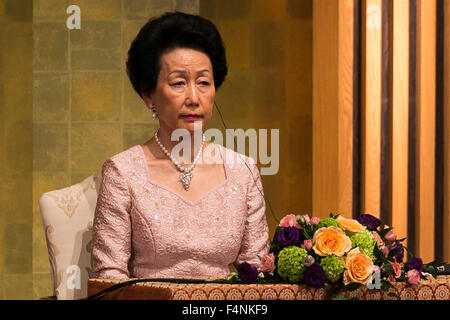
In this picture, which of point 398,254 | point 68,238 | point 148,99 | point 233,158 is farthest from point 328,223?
point 68,238

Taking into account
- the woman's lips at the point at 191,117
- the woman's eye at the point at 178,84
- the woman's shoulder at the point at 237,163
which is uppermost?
the woman's eye at the point at 178,84

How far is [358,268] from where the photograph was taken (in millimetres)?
1458

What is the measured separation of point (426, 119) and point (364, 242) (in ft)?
4.84

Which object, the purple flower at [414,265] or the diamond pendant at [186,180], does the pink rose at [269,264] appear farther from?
the diamond pendant at [186,180]

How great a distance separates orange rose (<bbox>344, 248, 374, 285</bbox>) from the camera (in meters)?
1.44

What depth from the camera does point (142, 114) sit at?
151 inches

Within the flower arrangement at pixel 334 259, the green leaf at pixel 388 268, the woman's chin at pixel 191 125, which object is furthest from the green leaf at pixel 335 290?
the woman's chin at pixel 191 125

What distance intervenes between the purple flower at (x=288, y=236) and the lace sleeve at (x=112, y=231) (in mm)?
672

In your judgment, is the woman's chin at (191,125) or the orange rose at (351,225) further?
the woman's chin at (191,125)

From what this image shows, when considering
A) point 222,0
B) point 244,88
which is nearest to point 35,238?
point 244,88

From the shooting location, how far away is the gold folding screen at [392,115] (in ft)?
9.54

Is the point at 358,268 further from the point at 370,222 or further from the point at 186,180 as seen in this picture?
the point at 186,180

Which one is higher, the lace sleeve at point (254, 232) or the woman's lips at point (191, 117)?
the woman's lips at point (191, 117)
